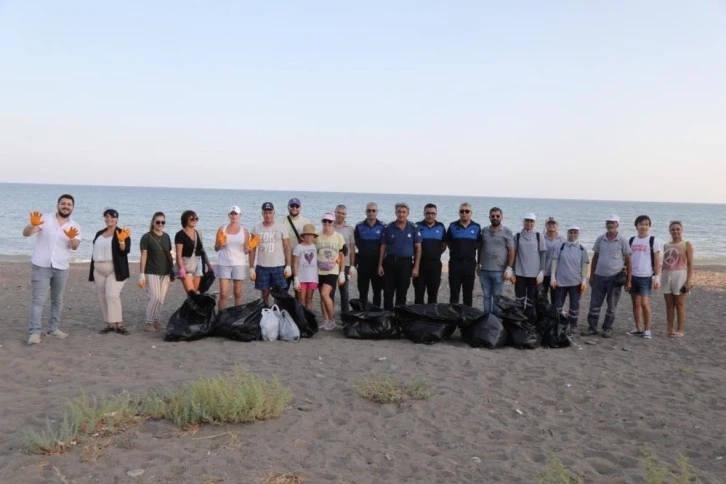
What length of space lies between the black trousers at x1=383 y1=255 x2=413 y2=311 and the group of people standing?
0.05ft

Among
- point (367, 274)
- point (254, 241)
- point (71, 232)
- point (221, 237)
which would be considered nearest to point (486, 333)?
point (367, 274)

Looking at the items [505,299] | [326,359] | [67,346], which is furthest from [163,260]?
[505,299]

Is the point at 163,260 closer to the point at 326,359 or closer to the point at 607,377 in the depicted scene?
the point at 326,359

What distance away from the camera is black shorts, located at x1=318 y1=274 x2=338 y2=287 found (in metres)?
8.11

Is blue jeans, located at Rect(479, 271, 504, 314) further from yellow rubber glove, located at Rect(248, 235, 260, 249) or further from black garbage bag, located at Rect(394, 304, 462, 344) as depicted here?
yellow rubber glove, located at Rect(248, 235, 260, 249)

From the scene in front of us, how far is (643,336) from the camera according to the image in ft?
27.1

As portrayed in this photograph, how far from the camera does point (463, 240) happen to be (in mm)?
8062

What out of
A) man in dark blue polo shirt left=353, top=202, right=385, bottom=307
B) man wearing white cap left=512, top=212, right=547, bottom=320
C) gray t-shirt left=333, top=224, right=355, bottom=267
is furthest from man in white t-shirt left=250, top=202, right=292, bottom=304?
man wearing white cap left=512, top=212, right=547, bottom=320

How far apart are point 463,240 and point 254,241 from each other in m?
2.75

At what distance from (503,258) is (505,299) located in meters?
0.76

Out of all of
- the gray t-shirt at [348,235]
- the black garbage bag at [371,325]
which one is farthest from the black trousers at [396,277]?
the gray t-shirt at [348,235]

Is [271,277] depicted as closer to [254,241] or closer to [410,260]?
[254,241]

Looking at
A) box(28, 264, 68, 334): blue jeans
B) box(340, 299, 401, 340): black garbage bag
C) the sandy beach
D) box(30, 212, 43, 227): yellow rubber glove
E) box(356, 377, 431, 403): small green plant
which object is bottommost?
the sandy beach

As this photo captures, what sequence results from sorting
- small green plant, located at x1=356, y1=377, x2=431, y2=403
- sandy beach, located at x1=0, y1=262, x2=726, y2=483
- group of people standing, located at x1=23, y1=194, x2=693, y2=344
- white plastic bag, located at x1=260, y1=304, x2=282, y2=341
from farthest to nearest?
group of people standing, located at x1=23, y1=194, x2=693, y2=344 < white plastic bag, located at x1=260, y1=304, x2=282, y2=341 < small green plant, located at x1=356, y1=377, x2=431, y2=403 < sandy beach, located at x1=0, y1=262, x2=726, y2=483
